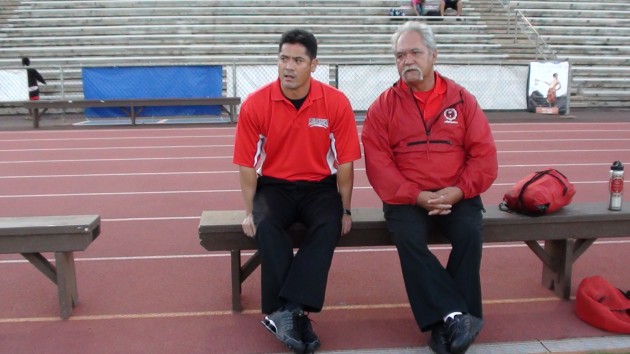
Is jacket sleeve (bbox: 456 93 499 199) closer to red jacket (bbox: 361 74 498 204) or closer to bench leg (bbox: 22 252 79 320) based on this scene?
red jacket (bbox: 361 74 498 204)

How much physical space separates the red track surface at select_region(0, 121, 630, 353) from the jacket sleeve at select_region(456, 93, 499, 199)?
86 cm

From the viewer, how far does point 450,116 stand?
3.64m

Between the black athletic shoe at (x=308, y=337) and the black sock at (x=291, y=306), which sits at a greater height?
the black sock at (x=291, y=306)

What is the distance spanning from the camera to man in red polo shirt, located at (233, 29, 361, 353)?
3.49 m

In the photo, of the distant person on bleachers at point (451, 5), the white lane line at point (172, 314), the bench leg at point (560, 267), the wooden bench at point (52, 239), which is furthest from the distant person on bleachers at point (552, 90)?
the wooden bench at point (52, 239)

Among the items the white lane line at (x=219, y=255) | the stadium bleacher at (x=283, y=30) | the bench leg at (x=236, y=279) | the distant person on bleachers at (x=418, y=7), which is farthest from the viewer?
the distant person on bleachers at (x=418, y=7)

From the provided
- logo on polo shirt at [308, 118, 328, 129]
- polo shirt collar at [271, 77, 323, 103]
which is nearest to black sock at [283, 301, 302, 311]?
logo on polo shirt at [308, 118, 328, 129]

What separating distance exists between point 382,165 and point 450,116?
49 centimetres

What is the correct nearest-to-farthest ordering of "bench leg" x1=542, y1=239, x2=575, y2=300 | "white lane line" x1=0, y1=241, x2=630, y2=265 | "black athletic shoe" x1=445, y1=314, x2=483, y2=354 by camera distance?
"black athletic shoe" x1=445, y1=314, x2=483, y2=354
"bench leg" x1=542, y1=239, x2=575, y2=300
"white lane line" x1=0, y1=241, x2=630, y2=265

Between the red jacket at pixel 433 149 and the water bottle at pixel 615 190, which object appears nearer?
the red jacket at pixel 433 149

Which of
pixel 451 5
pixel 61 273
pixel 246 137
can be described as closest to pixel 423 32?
pixel 246 137

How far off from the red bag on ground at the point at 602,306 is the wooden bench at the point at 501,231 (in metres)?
0.30

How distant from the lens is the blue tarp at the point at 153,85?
15.1 m

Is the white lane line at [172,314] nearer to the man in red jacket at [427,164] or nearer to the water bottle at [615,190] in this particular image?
the man in red jacket at [427,164]
